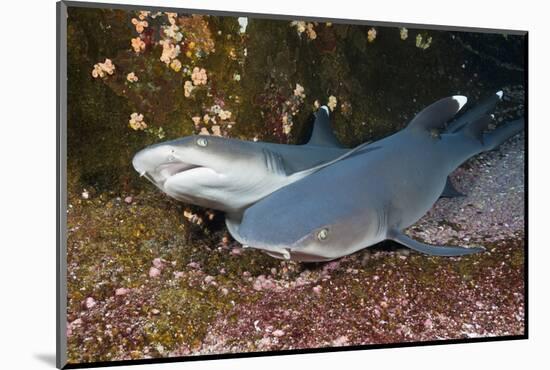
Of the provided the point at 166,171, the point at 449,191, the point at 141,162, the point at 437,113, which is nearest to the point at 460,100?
the point at 437,113

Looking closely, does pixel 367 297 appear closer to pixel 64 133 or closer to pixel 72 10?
pixel 64 133

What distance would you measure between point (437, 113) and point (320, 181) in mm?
998

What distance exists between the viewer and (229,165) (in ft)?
9.89

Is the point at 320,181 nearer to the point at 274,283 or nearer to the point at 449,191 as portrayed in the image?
the point at 274,283

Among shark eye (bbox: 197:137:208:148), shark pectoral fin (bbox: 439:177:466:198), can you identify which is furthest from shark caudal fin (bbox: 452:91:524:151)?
shark eye (bbox: 197:137:208:148)

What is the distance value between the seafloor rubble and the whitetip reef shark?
0.17m

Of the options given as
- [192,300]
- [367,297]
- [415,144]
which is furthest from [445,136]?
[192,300]

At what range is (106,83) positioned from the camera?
117 inches

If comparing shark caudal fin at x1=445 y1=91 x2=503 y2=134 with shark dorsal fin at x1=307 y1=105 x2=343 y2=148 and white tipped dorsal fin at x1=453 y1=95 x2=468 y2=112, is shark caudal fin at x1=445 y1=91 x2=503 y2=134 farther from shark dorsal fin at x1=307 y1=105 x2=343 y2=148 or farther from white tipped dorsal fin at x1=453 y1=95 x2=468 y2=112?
shark dorsal fin at x1=307 y1=105 x2=343 y2=148

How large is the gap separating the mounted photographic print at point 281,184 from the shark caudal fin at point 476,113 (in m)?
0.01

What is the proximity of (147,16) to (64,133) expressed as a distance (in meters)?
0.69

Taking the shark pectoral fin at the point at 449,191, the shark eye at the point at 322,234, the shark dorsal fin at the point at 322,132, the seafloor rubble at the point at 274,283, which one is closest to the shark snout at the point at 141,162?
the seafloor rubble at the point at 274,283

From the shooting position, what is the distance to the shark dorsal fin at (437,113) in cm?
364

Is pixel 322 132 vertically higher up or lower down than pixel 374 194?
higher up
